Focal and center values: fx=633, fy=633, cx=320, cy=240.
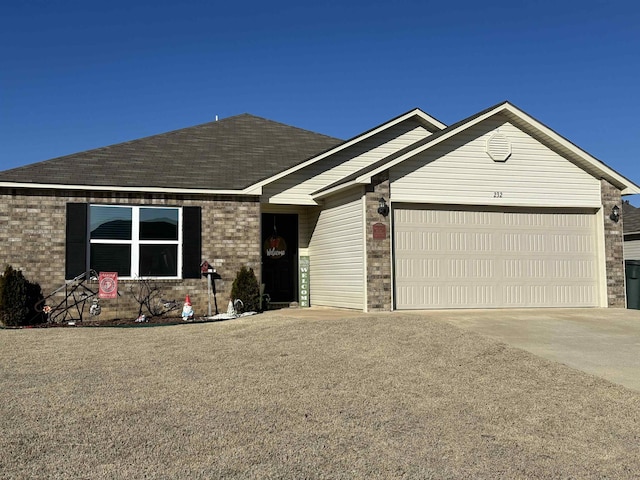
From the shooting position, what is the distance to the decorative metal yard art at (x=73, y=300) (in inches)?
563

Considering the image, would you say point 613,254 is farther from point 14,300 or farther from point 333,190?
point 14,300

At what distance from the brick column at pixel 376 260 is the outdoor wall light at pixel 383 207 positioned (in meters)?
0.07

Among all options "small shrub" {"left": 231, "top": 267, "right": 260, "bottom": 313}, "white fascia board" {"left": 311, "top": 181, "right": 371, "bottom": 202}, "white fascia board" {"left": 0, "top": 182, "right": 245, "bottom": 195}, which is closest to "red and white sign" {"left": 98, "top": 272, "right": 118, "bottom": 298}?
"white fascia board" {"left": 0, "top": 182, "right": 245, "bottom": 195}

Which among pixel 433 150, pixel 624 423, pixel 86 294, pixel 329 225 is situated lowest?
pixel 624 423

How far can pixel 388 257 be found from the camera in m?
14.2

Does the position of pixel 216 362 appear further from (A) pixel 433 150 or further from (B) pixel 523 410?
(A) pixel 433 150

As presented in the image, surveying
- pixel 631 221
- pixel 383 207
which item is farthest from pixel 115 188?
pixel 631 221

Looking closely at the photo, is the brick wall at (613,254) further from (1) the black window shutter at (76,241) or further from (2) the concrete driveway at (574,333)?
(1) the black window shutter at (76,241)

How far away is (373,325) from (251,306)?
4402 millimetres

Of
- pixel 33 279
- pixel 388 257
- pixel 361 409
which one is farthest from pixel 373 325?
pixel 33 279

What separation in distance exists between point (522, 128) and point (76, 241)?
10950 mm

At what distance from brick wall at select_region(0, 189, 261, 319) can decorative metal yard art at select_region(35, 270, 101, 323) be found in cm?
18

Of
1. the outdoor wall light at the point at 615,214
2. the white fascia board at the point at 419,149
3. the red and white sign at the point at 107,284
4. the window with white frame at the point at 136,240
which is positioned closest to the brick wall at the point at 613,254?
the outdoor wall light at the point at 615,214

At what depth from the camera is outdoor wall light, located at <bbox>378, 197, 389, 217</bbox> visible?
46.8 feet
